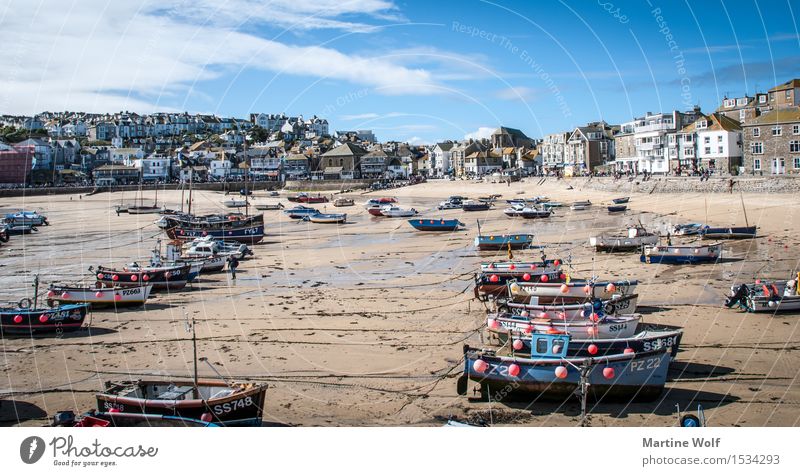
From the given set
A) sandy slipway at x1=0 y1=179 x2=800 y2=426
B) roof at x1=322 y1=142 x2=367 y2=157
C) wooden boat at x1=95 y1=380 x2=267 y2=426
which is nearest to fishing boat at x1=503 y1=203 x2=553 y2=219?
sandy slipway at x1=0 y1=179 x2=800 y2=426

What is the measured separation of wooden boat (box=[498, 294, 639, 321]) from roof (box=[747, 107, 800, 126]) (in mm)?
35305

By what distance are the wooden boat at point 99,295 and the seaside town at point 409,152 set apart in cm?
3038

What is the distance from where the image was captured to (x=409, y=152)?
12062 cm

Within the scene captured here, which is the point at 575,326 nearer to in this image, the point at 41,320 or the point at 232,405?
the point at 232,405

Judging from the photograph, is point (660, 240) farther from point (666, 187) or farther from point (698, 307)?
point (666, 187)

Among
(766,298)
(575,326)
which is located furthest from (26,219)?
(766,298)

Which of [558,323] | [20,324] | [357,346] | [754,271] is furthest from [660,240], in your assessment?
[20,324]

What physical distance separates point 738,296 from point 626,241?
435 inches

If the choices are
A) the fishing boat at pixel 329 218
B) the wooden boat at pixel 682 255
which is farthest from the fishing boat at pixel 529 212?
the wooden boat at pixel 682 255

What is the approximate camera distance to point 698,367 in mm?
12742

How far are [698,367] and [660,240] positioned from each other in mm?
16458

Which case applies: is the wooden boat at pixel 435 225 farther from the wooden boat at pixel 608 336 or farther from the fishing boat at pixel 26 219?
the fishing boat at pixel 26 219

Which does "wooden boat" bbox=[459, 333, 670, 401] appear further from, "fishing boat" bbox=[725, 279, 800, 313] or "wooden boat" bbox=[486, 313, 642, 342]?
"fishing boat" bbox=[725, 279, 800, 313]

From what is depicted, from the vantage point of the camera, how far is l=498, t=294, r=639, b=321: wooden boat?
48.6 feet
